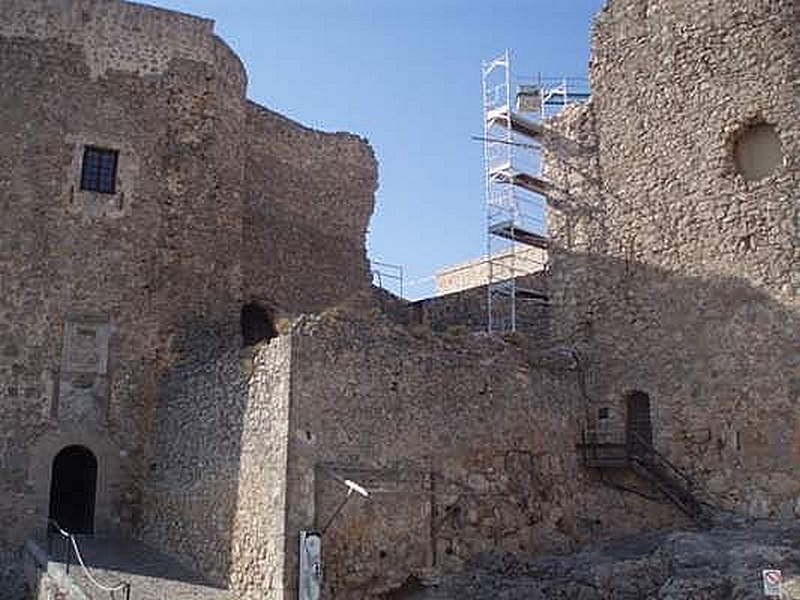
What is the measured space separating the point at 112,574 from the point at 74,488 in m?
4.29

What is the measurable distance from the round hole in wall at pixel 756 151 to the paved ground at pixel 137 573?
33.5ft

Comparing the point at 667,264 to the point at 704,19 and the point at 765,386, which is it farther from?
the point at 704,19

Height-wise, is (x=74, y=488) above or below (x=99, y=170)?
below

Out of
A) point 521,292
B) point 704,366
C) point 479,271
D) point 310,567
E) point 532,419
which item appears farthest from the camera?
point 479,271

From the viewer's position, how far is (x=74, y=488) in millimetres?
17625

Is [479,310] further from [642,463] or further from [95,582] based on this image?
[95,582]

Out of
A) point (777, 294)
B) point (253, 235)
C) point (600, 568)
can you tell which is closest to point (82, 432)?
point (253, 235)

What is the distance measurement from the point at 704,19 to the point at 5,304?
40.4 ft

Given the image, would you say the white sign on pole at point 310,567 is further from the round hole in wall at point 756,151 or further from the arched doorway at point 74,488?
the round hole in wall at point 756,151

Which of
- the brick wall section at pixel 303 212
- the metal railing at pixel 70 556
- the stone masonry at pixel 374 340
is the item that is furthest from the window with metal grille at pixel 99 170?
the metal railing at pixel 70 556

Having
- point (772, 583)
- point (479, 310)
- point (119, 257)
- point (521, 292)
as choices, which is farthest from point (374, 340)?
point (479, 310)

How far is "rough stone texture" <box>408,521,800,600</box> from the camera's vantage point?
39.3 ft

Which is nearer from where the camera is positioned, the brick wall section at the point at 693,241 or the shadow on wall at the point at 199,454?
the shadow on wall at the point at 199,454

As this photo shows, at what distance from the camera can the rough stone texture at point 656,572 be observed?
1199 cm
